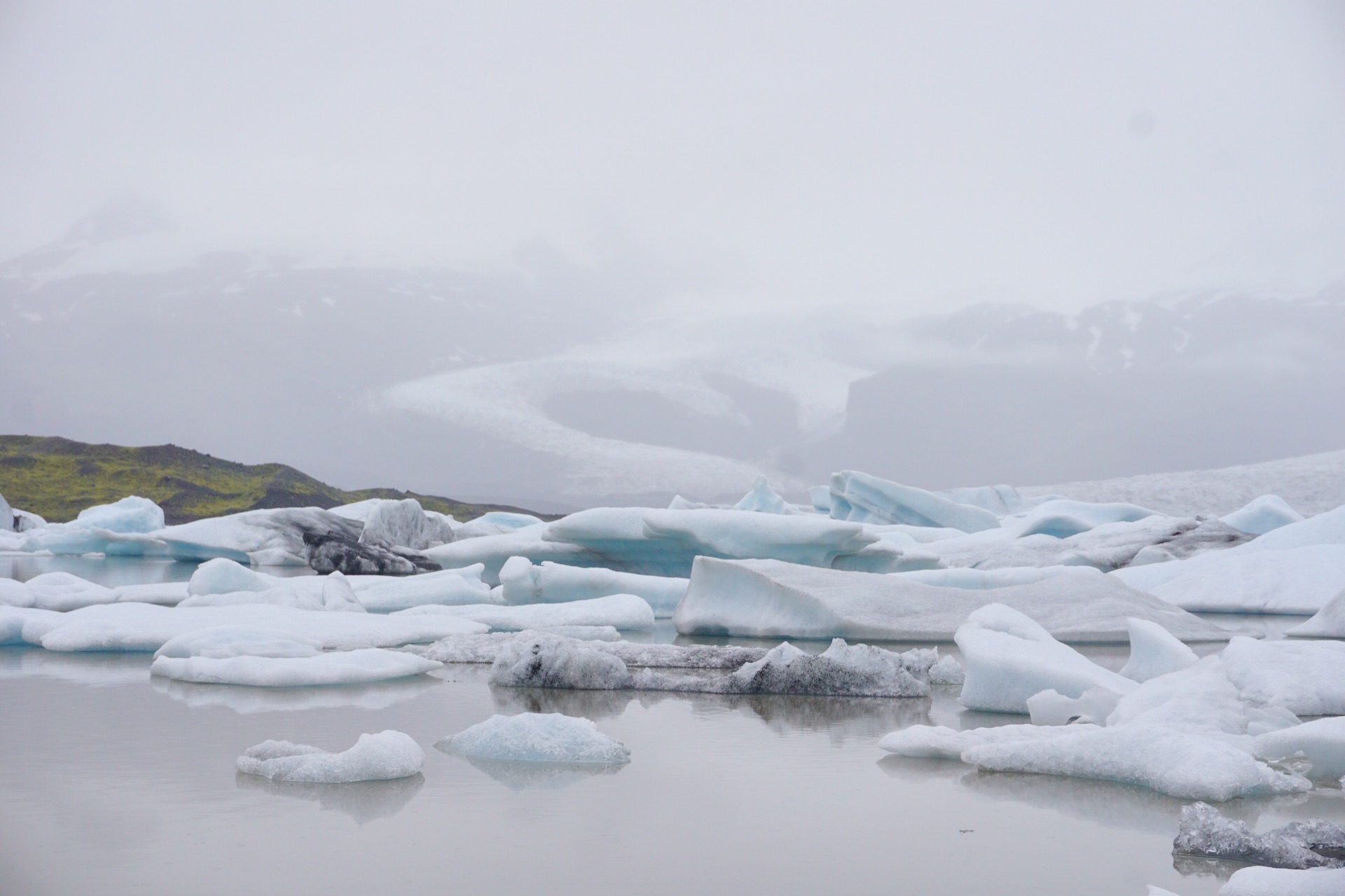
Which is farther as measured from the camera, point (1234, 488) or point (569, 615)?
point (1234, 488)

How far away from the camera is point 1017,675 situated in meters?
4.25

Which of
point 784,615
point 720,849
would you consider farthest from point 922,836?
point 784,615

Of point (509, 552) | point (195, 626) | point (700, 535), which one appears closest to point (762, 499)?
point (509, 552)

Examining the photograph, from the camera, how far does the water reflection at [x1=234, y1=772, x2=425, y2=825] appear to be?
99.0 inches

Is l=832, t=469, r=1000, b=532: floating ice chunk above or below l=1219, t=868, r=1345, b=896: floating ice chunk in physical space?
above

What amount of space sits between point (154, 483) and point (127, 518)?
18.9 metres

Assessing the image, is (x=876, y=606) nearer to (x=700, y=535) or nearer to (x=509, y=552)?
(x=700, y=535)

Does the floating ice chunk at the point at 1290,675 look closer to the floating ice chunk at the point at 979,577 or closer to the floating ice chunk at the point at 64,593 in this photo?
the floating ice chunk at the point at 979,577

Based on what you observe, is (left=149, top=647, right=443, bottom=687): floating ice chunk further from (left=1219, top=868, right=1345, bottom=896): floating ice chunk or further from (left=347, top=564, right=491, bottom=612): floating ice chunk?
(left=347, top=564, right=491, bottom=612): floating ice chunk

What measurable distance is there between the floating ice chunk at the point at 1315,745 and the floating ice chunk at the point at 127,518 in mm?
21617

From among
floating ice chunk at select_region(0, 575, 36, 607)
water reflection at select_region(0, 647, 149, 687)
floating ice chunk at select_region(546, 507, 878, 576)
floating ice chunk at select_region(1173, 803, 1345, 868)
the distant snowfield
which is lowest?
water reflection at select_region(0, 647, 149, 687)

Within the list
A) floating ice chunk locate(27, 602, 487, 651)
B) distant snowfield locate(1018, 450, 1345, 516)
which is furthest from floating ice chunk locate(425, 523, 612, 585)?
distant snowfield locate(1018, 450, 1345, 516)

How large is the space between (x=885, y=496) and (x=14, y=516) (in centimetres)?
2091

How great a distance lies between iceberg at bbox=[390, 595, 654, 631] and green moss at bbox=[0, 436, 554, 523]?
96.3 feet
